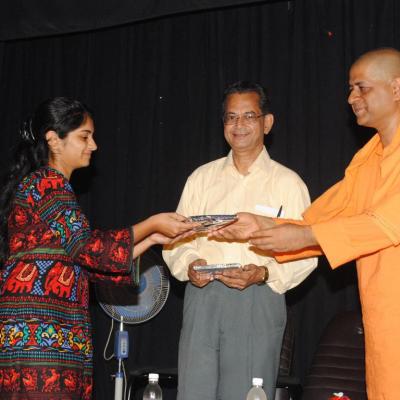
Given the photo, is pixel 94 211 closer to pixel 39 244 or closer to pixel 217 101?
pixel 217 101

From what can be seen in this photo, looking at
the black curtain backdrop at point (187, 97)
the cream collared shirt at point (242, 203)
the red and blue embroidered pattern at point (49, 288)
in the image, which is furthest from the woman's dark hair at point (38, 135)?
the black curtain backdrop at point (187, 97)

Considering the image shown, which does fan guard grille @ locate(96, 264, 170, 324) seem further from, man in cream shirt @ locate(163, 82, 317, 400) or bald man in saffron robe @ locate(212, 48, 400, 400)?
bald man in saffron robe @ locate(212, 48, 400, 400)

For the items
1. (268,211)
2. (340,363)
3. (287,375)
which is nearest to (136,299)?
(287,375)

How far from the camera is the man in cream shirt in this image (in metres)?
3.65

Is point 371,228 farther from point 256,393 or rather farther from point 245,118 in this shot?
point 245,118

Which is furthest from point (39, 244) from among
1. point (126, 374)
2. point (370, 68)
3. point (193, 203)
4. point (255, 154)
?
point (126, 374)

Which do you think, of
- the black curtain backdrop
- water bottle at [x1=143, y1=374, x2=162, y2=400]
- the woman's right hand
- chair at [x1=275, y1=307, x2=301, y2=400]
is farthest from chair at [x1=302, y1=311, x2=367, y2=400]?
the woman's right hand

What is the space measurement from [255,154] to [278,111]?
1.14 meters

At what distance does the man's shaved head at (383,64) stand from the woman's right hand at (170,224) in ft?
3.59

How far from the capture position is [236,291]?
12.2 feet

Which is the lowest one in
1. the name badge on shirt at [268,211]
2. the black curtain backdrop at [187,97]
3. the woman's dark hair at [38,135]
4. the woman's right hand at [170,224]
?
the woman's right hand at [170,224]

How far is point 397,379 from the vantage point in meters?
2.92

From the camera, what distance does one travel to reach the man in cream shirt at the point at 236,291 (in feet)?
12.0

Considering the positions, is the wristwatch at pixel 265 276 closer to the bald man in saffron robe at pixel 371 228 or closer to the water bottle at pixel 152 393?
the bald man in saffron robe at pixel 371 228
